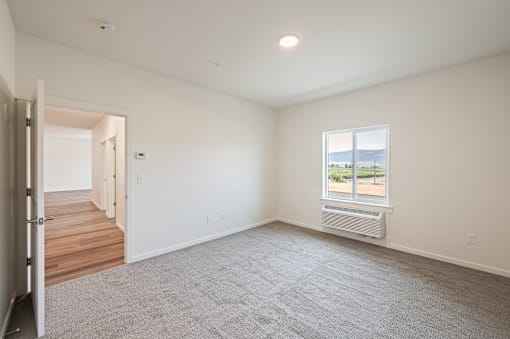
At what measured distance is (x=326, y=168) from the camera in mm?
4559

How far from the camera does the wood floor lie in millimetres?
2889

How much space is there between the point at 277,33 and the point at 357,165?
2815mm

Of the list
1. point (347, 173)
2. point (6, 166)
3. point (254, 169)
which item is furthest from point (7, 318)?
point (347, 173)

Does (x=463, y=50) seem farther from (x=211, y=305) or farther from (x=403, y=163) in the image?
(x=211, y=305)

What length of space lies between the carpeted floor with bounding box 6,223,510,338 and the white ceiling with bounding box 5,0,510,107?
2689 mm

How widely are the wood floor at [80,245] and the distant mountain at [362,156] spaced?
4.03 metres

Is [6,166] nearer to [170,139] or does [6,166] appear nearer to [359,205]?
[170,139]

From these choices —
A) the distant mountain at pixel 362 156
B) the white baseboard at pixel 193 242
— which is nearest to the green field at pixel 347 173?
the distant mountain at pixel 362 156

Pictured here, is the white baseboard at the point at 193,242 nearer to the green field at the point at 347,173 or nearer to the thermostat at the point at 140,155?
the thermostat at the point at 140,155

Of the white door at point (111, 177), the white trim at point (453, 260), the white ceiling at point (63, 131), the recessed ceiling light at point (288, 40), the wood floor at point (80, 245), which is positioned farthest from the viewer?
the white ceiling at point (63, 131)

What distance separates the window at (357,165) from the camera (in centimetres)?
379

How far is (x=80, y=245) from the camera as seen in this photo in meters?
3.72

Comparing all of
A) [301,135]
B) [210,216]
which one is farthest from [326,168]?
[210,216]

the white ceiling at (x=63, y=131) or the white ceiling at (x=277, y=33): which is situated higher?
the white ceiling at (x=277, y=33)
